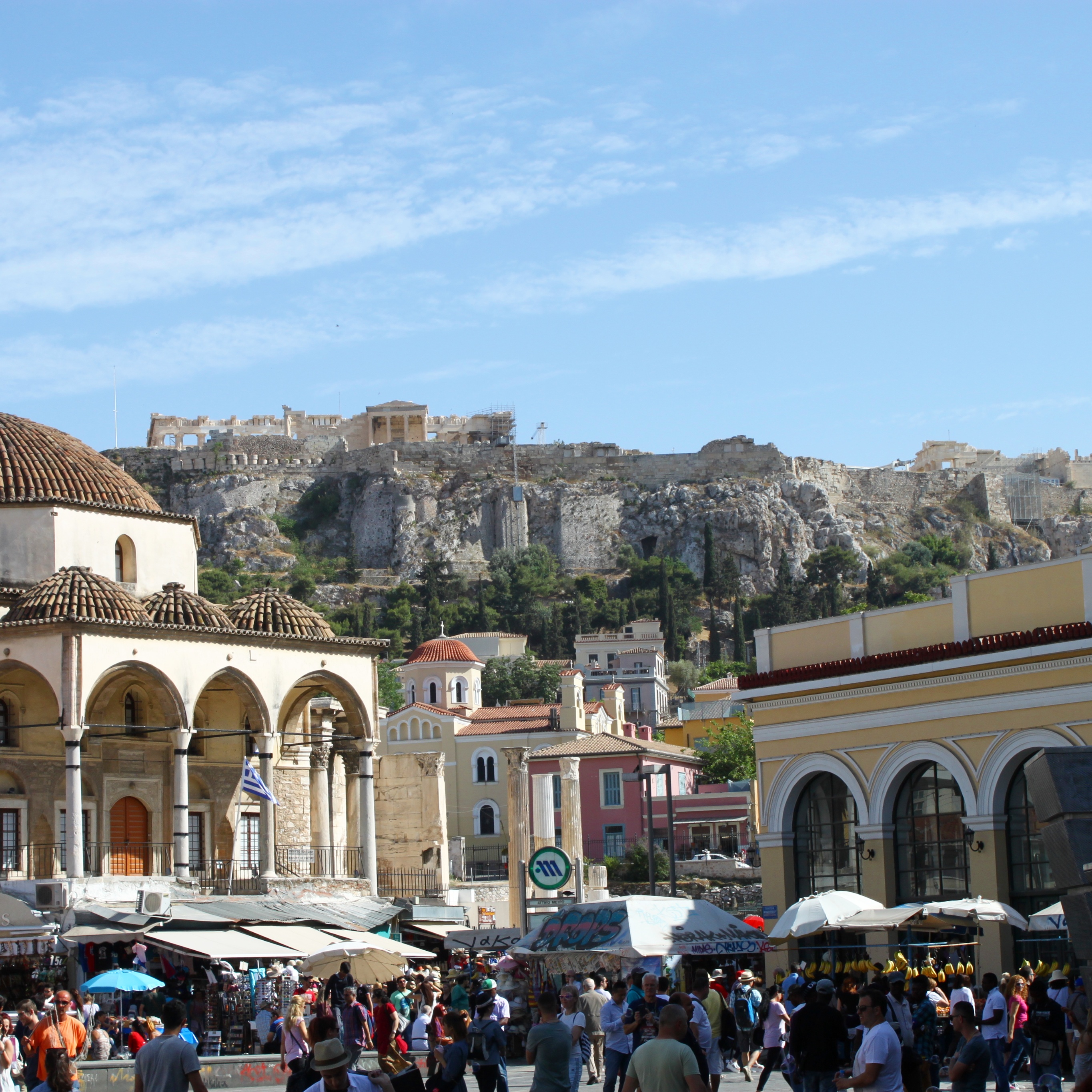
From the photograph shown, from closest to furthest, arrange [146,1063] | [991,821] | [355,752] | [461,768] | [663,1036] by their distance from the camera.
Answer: [663,1036] → [146,1063] → [991,821] → [355,752] → [461,768]

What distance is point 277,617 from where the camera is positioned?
124 ft

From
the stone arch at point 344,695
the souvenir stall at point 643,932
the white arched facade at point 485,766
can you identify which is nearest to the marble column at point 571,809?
the stone arch at point 344,695

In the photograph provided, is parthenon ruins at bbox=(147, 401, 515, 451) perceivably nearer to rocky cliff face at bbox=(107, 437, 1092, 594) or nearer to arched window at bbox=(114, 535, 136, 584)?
rocky cliff face at bbox=(107, 437, 1092, 594)

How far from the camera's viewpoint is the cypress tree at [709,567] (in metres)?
128

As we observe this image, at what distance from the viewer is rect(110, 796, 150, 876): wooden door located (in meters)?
35.9

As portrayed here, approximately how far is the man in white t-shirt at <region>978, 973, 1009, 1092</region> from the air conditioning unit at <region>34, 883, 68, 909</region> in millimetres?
18429

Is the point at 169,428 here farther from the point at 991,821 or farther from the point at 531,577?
the point at 991,821

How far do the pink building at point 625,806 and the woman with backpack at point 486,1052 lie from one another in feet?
180

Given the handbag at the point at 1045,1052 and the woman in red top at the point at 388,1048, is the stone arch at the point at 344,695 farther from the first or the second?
the woman in red top at the point at 388,1048

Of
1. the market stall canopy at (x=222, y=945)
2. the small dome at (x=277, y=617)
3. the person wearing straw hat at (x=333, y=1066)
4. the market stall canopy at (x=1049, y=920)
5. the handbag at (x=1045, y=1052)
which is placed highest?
the small dome at (x=277, y=617)

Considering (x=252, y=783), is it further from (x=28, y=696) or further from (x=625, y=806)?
A: (x=625, y=806)

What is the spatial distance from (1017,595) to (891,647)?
2.32 meters

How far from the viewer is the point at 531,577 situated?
424 feet

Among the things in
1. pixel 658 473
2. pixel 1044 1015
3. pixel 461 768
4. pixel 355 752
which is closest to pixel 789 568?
pixel 658 473
